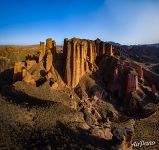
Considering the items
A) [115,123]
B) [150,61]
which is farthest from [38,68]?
[150,61]

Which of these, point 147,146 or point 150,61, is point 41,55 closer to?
point 147,146

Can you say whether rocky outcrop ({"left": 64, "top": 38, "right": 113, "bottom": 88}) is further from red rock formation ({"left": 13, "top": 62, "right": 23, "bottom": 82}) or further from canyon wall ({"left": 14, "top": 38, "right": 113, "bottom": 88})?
red rock formation ({"left": 13, "top": 62, "right": 23, "bottom": 82})

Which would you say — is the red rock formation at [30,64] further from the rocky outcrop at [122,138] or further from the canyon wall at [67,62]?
the rocky outcrop at [122,138]

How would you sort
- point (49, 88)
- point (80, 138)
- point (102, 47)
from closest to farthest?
point (80, 138)
point (49, 88)
point (102, 47)

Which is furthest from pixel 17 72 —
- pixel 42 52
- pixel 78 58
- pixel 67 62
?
pixel 78 58

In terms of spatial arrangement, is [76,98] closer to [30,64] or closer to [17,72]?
[30,64]

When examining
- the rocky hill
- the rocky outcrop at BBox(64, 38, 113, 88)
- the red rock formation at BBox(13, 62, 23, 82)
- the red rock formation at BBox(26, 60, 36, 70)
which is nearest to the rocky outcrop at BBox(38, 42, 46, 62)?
the rocky hill

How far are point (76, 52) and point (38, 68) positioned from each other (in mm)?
8173

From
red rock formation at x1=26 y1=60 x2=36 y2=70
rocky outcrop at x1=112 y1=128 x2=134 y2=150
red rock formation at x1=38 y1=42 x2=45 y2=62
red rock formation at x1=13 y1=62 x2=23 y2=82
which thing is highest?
red rock formation at x1=38 y1=42 x2=45 y2=62

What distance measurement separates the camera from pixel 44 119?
250 ft

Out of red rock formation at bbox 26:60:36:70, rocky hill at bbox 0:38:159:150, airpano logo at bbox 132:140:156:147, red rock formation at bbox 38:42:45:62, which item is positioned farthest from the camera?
red rock formation at bbox 38:42:45:62

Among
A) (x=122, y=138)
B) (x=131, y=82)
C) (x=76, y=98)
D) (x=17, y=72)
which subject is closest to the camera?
(x=122, y=138)

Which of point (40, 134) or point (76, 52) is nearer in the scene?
point (40, 134)

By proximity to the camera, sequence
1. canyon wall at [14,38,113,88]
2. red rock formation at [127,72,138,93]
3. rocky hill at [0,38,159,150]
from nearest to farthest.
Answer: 1. rocky hill at [0,38,159,150]
2. canyon wall at [14,38,113,88]
3. red rock formation at [127,72,138,93]
